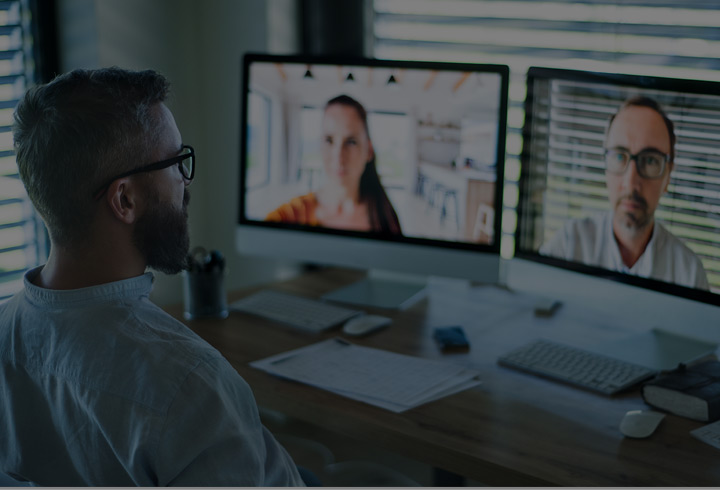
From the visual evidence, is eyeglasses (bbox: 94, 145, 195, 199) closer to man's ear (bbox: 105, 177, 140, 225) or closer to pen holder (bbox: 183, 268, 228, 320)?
man's ear (bbox: 105, 177, 140, 225)

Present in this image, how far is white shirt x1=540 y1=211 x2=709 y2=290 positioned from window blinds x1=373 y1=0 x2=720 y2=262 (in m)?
0.08

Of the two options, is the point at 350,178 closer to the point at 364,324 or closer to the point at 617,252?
the point at 364,324

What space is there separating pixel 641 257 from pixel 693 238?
119 mm

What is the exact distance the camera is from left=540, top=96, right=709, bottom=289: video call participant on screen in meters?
1.50

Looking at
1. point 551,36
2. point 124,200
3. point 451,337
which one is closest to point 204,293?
point 451,337

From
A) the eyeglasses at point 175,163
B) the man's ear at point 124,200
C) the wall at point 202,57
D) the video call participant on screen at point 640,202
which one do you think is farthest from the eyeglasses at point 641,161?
the wall at point 202,57

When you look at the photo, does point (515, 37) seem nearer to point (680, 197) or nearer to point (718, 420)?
point (680, 197)

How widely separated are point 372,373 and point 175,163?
1.95 ft

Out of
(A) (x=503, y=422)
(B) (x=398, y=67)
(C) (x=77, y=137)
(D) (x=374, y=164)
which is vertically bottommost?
(A) (x=503, y=422)

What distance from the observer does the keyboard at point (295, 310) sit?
1.80m

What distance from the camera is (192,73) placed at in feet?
8.58

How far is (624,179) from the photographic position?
156 cm

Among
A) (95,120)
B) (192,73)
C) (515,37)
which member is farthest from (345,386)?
(192,73)

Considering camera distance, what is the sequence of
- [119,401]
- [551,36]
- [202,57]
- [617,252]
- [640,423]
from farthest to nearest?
[202,57] < [551,36] < [617,252] < [640,423] < [119,401]
